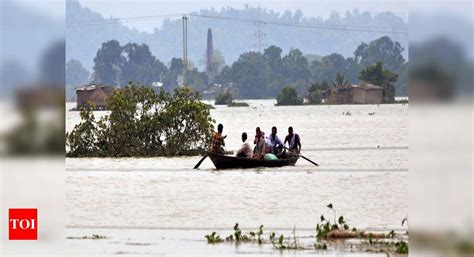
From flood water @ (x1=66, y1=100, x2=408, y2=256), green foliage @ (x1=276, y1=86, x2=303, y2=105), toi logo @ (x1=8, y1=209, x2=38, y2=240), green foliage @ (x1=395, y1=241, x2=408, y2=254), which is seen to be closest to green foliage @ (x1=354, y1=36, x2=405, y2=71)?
green foliage @ (x1=276, y1=86, x2=303, y2=105)

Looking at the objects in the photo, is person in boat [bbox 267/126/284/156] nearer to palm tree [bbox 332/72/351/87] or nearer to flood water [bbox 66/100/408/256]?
flood water [bbox 66/100/408/256]

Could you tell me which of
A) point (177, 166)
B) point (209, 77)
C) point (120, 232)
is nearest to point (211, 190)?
point (177, 166)

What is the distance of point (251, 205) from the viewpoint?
47.0 feet

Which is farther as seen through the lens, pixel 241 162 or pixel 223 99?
pixel 223 99

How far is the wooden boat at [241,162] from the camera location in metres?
16.3

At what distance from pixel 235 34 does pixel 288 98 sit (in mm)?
53600

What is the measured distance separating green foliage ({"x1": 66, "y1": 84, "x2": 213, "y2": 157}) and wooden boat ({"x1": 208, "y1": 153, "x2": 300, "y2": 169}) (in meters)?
2.54

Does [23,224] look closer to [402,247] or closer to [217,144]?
[402,247]

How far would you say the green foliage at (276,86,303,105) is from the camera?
246 ft

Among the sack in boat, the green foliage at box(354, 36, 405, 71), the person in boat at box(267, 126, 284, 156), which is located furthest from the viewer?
the green foliage at box(354, 36, 405, 71)

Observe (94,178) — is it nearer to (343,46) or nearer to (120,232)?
(120,232)

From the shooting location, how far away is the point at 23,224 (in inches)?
168

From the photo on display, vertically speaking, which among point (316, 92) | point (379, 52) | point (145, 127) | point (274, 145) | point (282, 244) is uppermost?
point (379, 52)

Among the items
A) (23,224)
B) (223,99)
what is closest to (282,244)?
(23,224)
